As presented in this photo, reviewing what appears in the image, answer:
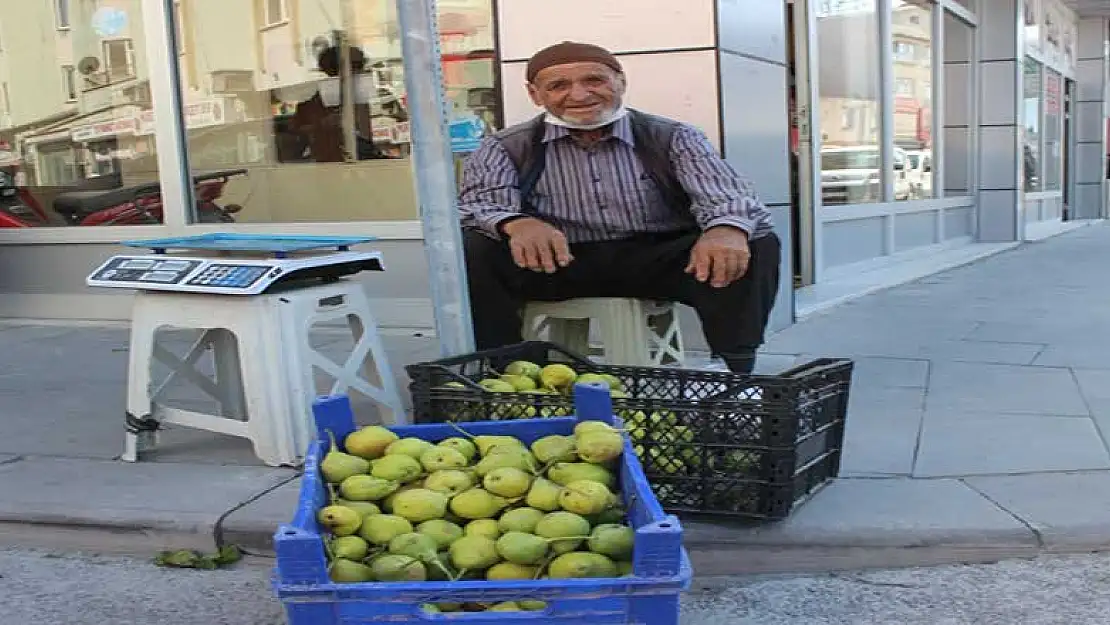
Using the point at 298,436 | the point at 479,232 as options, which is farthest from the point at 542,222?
the point at 298,436

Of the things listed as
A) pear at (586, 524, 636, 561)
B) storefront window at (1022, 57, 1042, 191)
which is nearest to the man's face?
pear at (586, 524, 636, 561)

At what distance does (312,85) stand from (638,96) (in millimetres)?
2754

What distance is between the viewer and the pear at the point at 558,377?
2650 millimetres

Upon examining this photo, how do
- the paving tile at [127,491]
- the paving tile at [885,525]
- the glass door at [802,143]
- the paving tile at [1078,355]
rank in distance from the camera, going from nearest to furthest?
the paving tile at [885,525], the paving tile at [127,491], the paving tile at [1078,355], the glass door at [802,143]

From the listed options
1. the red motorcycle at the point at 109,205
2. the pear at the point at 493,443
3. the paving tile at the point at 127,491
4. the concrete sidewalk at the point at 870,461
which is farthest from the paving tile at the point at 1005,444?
the red motorcycle at the point at 109,205

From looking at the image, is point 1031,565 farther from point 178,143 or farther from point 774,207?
point 178,143

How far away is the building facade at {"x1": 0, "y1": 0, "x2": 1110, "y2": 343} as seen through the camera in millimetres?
4871

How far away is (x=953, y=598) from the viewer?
2396 millimetres

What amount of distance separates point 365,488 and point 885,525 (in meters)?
1.46

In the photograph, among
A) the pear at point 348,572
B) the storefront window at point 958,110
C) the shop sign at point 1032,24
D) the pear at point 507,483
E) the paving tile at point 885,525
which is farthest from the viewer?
the shop sign at point 1032,24

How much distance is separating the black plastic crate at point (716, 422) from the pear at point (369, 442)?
459 millimetres

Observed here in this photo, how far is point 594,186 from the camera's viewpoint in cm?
345

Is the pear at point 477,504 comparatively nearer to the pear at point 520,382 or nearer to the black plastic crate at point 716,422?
the black plastic crate at point 716,422

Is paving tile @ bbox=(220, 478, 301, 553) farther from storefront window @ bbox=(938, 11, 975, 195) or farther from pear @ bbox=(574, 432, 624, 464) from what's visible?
storefront window @ bbox=(938, 11, 975, 195)
